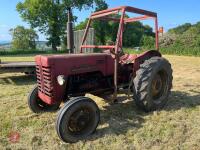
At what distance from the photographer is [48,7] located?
138 feet

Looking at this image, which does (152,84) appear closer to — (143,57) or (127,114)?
(143,57)

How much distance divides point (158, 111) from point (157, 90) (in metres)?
0.48

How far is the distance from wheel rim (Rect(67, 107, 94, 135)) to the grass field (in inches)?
7.6

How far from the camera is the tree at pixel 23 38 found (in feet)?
191

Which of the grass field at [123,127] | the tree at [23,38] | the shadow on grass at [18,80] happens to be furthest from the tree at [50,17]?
the grass field at [123,127]

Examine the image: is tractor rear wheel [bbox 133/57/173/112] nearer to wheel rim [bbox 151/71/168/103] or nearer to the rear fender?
wheel rim [bbox 151/71/168/103]

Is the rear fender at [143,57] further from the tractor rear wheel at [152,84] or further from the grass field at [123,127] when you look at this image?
the grass field at [123,127]

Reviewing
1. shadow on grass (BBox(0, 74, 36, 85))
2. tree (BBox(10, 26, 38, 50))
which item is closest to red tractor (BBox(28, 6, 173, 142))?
shadow on grass (BBox(0, 74, 36, 85))

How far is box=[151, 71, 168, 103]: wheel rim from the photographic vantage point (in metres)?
5.49

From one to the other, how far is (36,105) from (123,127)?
1.80 meters

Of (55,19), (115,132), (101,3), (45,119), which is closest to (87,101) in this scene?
(115,132)

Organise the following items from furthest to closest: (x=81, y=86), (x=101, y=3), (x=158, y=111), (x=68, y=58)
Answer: (x=101, y=3), (x=158, y=111), (x=81, y=86), (x=68, y=58)

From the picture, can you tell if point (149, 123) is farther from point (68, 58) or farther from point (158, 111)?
point (68, 58)

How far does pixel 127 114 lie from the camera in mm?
5281
